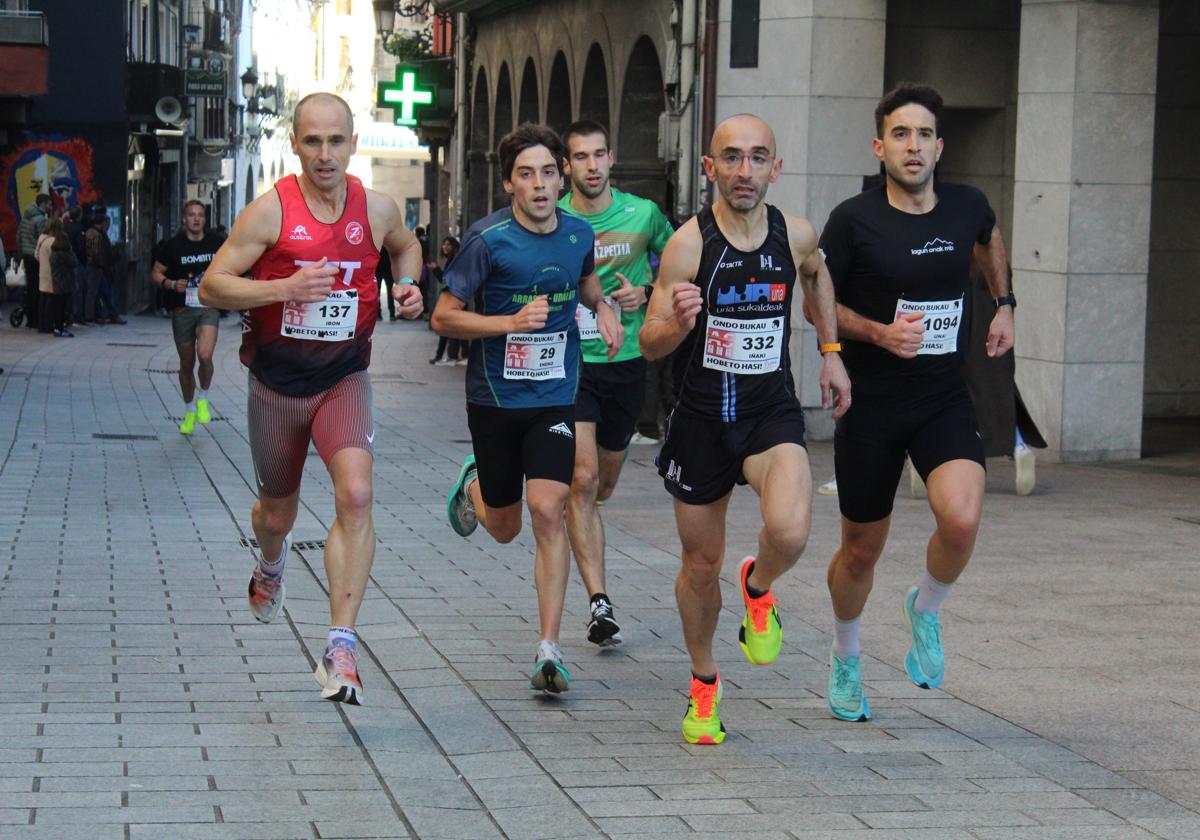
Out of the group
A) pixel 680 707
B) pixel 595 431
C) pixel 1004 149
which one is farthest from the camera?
pixel 1004 149

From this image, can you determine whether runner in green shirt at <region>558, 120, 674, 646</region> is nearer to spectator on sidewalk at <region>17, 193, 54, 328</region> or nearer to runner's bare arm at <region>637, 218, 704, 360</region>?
runner's bare arm at <region>637, 218, 704, 360</region>

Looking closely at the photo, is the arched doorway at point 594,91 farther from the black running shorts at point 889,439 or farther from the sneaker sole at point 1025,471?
the black running shorts at point 889,439

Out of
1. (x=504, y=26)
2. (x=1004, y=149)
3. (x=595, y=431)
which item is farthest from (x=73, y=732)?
(x=504, y=26)

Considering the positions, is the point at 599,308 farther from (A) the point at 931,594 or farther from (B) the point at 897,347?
(A) the point at 931,594

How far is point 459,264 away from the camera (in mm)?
7164

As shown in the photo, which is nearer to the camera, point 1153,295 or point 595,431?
point 595,431

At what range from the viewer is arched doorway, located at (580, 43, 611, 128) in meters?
26.0

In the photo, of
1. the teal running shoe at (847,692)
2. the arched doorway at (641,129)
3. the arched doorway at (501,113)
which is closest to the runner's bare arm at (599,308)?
the teal running shoe at (847,692)

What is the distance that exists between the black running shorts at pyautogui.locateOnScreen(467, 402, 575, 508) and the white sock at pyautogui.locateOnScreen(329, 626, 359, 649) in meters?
1.06

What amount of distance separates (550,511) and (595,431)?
1422 mm

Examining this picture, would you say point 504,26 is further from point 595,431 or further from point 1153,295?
point 595,431

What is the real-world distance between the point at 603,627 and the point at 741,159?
2.28 meters

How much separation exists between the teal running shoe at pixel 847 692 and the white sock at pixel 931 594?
293mm

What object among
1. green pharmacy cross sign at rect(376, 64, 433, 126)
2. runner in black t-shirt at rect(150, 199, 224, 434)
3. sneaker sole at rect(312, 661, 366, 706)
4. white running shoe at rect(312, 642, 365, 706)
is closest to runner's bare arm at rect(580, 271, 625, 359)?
white running shoe at rect(312, 642, 365, 706)
